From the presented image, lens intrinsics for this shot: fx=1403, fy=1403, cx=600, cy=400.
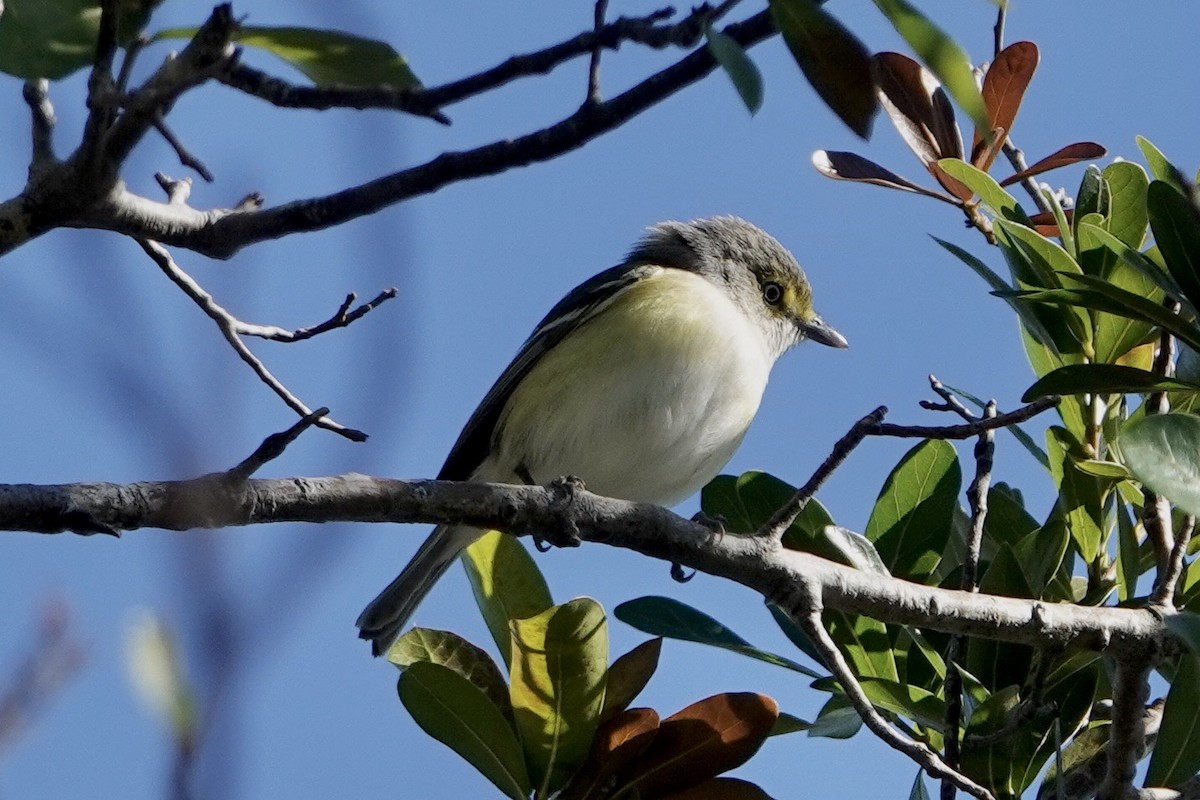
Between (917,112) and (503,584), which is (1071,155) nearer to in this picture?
(917,112)

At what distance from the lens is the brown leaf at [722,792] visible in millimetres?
2953

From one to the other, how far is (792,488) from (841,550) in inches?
20.2

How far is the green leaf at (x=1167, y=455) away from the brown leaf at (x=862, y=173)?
4.93 ft

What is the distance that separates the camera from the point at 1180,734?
8.95 ft

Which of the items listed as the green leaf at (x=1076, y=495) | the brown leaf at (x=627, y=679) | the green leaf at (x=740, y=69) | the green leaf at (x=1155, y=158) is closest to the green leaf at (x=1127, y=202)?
the green leaf at (x=1155, y=158)

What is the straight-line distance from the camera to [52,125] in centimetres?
208

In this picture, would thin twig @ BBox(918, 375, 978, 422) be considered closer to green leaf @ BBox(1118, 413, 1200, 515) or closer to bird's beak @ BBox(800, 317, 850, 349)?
green leaf @ BBox(1118, 413, 1200, 515)

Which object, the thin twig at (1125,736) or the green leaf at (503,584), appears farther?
the green leaf at (503,584)

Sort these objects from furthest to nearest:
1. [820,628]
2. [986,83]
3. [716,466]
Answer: [716,466], [986,83], [820,628]

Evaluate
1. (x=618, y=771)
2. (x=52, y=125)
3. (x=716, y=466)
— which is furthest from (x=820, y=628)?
(x=716, y=466)

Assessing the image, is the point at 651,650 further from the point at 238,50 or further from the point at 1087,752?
the point at 238,50

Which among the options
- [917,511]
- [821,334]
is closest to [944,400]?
[917,511]

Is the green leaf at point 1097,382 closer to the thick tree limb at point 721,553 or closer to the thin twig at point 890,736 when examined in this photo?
the thick tree limb at point 721,553

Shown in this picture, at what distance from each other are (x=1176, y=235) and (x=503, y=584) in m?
1.57
